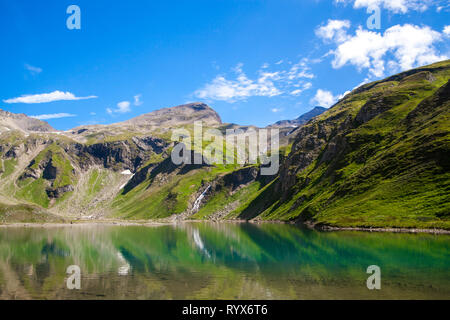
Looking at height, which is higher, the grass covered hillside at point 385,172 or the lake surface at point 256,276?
the grass covered hillside at point 385,172

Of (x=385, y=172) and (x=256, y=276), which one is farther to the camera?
(x=385, y=172)

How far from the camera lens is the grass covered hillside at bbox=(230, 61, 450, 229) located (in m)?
101

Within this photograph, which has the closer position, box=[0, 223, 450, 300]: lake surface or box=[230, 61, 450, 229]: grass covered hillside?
box=[0, 223, 450, 300]: lake surface

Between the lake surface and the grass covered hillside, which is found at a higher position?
the grass covered hillside

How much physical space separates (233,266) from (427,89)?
618ft

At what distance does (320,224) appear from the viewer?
12544 centimetres

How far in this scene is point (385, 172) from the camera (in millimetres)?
126062

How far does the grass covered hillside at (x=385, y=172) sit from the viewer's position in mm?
101188

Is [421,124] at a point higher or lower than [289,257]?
higher

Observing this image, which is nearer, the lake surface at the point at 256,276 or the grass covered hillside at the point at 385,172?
the lake surface at the point at 256,276
